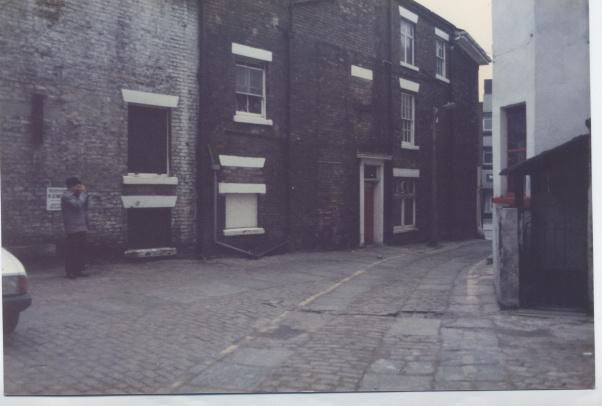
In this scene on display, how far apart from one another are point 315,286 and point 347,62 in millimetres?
3511

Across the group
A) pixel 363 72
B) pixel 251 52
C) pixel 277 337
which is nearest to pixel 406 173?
pixel 363 72

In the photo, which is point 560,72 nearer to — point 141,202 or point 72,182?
point 141,202

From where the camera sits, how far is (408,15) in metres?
6.54

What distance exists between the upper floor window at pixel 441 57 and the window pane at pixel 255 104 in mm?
3505

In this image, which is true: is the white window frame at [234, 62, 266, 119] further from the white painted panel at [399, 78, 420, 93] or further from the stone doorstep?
the stone doorstep

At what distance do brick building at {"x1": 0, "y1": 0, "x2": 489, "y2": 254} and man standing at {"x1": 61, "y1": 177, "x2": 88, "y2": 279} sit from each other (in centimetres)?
11

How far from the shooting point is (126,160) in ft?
19.3

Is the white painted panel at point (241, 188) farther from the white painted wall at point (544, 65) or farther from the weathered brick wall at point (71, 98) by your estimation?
the white painted wall at point (544, 65)

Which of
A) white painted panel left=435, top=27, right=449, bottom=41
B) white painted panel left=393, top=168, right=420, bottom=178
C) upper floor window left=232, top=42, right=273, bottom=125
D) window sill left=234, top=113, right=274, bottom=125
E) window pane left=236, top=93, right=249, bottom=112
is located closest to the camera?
white painted panel left=435, top=27, right=449, bottom=41

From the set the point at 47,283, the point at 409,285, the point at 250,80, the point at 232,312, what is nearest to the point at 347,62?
the point at 250,80

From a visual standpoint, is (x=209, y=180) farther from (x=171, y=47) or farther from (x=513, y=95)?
(x=513, y=95)

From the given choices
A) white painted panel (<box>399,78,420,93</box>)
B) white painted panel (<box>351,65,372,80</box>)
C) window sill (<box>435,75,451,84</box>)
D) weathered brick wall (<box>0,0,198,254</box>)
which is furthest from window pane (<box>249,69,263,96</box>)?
window sill (<box>435,75,451,84</box>)

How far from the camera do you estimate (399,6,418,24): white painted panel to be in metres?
6.38

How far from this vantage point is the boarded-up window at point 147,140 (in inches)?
237
